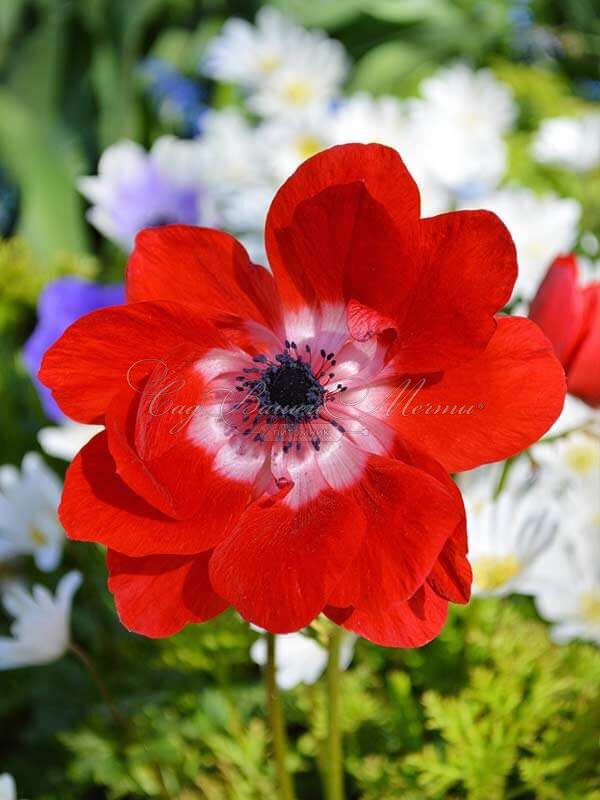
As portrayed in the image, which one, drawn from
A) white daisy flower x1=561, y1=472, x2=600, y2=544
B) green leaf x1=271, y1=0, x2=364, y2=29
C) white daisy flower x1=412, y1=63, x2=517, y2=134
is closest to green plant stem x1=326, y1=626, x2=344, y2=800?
white daisy flower x1=561, y1=472, x2=600, y2=544

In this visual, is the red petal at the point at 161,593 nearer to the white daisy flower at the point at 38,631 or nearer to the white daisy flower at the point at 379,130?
the white daisy flower at the point at 38,631

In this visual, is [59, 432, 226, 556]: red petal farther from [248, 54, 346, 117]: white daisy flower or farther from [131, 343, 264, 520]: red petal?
[248, 54, 346, 117]: white daisy flower

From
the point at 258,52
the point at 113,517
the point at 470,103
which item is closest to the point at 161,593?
the point at 113,517

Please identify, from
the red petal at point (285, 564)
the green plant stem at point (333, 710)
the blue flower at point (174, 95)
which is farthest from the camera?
the blue flower at point (174, 95)

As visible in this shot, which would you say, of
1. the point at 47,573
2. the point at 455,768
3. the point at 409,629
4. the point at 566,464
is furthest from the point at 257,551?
the point at 47,573

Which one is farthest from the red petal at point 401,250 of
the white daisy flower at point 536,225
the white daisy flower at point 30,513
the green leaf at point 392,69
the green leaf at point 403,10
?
the green leaf at point 403,10

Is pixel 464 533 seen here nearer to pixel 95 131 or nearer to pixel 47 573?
pixel 47 573
